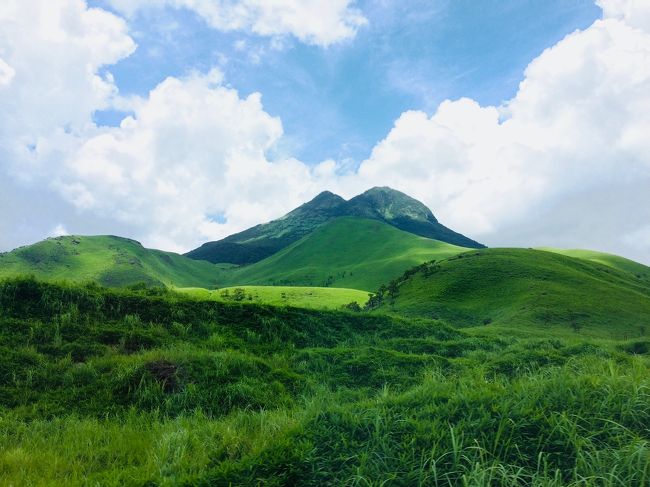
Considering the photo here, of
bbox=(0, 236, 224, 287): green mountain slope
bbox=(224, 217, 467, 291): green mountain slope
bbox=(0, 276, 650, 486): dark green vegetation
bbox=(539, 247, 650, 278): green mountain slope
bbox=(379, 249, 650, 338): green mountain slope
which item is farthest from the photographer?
bbox=(224, 217, 467, 291): green mountain slope

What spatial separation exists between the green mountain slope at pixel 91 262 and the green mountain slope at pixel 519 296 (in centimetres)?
9132

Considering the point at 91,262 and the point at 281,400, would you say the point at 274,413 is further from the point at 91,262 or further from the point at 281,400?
the point at 91,262

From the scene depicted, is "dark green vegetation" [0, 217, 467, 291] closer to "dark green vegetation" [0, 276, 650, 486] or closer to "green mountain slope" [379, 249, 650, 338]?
"green mountain slope" [379, 249, 650, 338]

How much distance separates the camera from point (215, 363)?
11.3 m

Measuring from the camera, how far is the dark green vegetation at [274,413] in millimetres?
4875

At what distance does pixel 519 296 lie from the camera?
5003 centimetres

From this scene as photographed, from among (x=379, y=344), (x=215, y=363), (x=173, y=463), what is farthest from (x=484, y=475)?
(x=379, y=344)

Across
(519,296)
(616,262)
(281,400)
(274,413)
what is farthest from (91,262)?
(616,262)

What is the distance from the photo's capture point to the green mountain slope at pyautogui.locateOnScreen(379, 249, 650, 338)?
41969 millimetres

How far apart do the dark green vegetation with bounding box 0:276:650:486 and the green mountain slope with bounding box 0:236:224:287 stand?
394 ft

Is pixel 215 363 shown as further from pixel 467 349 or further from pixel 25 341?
pixel 467 349

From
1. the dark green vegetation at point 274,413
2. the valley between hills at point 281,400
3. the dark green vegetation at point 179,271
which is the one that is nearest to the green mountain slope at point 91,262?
the dark green vegetation at point 179,271

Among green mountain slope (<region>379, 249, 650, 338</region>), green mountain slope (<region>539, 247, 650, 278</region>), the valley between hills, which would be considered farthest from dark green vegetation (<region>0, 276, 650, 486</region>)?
green mountain slope (<region>539, 247, 650, 278</region>)

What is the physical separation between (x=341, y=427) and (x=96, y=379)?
23.6ft
